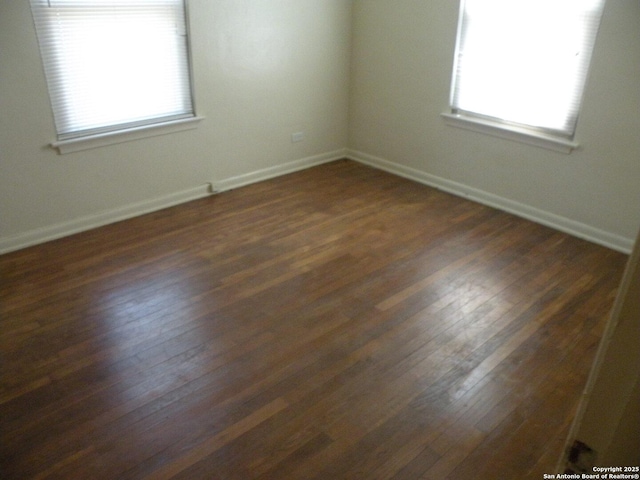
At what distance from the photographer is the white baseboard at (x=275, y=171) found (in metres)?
4.76

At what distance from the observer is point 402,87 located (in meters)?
4.91

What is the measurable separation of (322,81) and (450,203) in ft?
5.77

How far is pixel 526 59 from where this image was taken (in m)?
3.94

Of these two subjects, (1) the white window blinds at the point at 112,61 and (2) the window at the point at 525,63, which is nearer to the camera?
(1) the white window blinds at the point at 112,61

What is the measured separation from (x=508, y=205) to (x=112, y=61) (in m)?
3.28

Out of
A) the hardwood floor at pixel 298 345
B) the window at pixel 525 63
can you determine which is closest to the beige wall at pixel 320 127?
the window at pixel 525 63

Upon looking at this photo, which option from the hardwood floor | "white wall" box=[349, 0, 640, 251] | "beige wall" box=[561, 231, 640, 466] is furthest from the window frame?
"beige wall" box=[561, 231, 640, 466]

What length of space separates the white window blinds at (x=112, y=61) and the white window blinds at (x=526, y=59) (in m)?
2.30

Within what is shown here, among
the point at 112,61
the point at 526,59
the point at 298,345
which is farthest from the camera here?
the point at 526,59

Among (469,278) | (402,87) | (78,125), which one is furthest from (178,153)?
(469,278)

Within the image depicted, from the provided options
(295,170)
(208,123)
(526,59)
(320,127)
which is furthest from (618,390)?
(320,127)

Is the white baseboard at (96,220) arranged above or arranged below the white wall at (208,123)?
below

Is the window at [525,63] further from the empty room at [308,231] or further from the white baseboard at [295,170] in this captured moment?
the white baseboard at [295,170]

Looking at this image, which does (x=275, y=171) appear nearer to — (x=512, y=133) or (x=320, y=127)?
(x=320, y=127)
